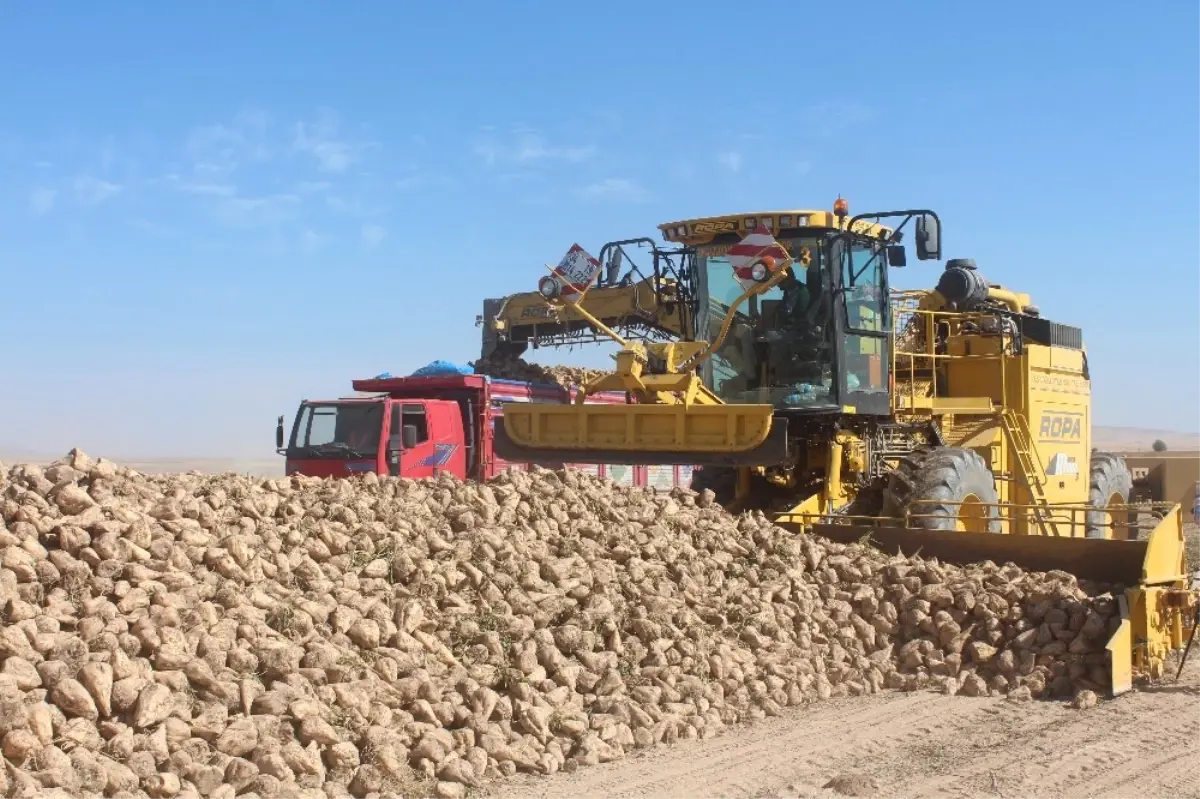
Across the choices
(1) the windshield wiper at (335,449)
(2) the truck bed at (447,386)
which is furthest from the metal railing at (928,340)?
(1) the windshield wiper at (335,449)

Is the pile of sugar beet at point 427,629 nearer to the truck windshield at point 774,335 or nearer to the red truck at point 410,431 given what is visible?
the truck windshield at point 774,335

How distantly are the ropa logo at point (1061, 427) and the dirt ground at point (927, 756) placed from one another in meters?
4.80

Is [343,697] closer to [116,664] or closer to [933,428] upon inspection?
[116,664]

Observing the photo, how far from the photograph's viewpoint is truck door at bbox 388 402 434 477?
12133 millimetres

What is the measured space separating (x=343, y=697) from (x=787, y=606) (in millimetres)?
2955

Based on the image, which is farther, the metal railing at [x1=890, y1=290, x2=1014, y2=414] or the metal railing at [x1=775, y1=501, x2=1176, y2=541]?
the metal railing at [x1=890, y1=290, x2=1014, y2=414]

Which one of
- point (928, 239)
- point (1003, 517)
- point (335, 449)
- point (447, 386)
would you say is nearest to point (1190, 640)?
point (1003, 517)

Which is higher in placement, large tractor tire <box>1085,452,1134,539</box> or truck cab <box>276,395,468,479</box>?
truck cab <box>276,395,468,479</box>

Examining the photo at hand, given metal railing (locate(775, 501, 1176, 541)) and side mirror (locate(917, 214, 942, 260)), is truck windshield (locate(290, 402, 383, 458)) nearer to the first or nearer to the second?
metal railing (locate(775, 501, 1176, 541))

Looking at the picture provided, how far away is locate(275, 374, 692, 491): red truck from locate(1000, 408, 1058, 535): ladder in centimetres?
320

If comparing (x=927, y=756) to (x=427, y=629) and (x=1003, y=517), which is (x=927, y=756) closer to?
(x=427, y=629)

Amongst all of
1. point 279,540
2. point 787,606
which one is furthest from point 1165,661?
point 279,540

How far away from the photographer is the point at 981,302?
36.2 ft

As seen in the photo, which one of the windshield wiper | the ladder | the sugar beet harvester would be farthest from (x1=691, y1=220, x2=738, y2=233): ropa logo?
the windshield wiper
